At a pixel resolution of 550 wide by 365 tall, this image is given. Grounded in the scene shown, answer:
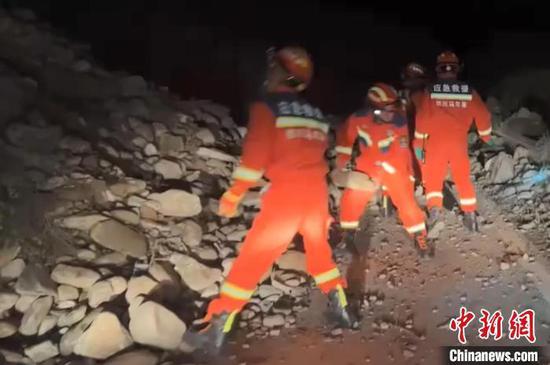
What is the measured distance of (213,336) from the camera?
3.45 metres

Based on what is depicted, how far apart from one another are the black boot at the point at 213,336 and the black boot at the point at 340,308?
2.17ft

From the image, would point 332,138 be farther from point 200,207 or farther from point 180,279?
point 180,279

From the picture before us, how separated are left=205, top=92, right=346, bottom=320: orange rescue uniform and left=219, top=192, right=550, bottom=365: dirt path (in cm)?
48

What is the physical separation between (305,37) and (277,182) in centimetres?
809

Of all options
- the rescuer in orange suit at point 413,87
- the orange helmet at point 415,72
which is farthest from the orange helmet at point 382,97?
the orange helmet at point 415,72

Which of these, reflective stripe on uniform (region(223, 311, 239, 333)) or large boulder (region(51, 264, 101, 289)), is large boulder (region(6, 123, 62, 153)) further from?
reflective stripe on uniform (region(223, 311, 239, 333))

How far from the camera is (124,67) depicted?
7.02 m

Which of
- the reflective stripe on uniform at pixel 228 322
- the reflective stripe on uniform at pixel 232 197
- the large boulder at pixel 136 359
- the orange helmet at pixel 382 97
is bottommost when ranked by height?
the large boulder at pixel 136 359

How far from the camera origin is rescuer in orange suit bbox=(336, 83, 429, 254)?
447cm

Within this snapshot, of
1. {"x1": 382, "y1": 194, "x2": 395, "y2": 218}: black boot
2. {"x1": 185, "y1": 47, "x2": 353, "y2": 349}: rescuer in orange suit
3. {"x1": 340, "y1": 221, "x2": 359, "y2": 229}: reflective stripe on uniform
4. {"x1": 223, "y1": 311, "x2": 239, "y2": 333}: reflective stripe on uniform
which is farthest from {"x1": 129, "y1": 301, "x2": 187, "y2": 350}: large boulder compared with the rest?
{"x1": 382, "y1": 194, "x2": 395, "y2": 218}: black boot

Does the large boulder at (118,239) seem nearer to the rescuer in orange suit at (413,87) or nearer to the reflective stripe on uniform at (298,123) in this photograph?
the reflective stripe on uniform at (298,123)

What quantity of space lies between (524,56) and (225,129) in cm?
650

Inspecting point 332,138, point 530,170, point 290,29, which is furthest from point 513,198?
point 290,29

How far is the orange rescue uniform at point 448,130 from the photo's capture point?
4832mm
